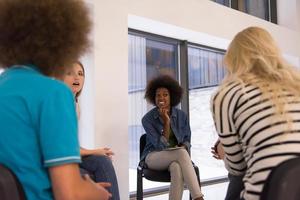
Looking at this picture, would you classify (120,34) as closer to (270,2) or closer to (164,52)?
(164,52)

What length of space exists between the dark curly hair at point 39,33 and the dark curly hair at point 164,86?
260 centimetres

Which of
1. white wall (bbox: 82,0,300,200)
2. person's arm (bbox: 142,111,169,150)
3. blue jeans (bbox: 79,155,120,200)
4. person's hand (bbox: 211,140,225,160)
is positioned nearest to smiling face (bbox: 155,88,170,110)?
person's arm (bbox: 142,111,169,150)

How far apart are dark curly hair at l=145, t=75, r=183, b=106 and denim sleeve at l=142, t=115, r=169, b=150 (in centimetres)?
33

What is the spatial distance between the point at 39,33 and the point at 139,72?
3.39m

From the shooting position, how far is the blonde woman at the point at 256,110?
1.28m

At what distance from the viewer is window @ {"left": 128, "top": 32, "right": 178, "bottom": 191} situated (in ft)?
13.6

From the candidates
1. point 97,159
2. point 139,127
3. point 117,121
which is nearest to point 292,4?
point 139,127

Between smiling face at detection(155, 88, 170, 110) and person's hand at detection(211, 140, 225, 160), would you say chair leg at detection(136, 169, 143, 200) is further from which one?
person's hand at detection(211, 140, 225, 160)

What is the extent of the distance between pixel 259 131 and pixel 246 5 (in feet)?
15.8

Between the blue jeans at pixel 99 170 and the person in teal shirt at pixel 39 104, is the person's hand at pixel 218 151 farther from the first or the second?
the person in teal shirt at pixel 39 104

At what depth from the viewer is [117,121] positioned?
3.34 meters

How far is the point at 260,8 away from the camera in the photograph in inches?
239

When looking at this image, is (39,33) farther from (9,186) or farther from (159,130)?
(159,130)

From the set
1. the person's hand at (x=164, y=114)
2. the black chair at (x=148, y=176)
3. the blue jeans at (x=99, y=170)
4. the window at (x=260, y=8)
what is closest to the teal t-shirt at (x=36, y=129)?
the blue jeans at (x=99, y=170)
